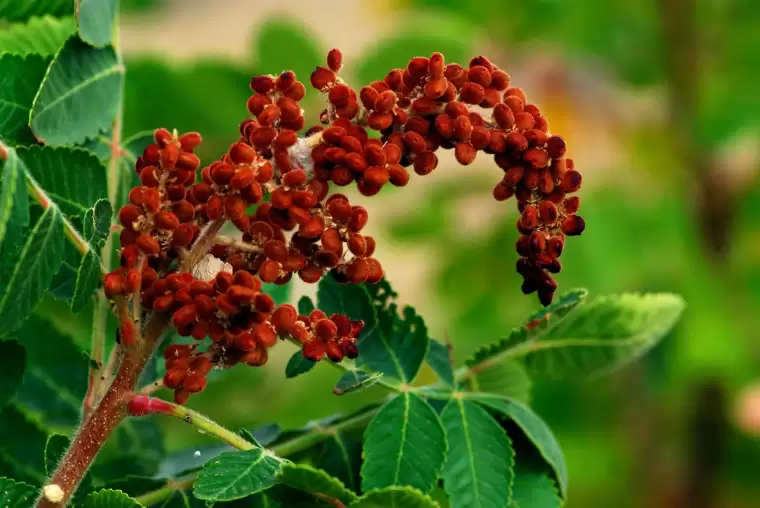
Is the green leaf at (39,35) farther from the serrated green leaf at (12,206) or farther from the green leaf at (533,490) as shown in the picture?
the green leaf at (533,490)

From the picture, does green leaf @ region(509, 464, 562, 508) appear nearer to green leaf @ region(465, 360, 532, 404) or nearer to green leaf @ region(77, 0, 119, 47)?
green leaf @ region(465, 360, 532, 404)

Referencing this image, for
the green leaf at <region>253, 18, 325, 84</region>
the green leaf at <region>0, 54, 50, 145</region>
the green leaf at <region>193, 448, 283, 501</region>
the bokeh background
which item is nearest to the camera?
the green leaf at <region>193, 448, 283, 501</region>

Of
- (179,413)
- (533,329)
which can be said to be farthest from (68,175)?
(533,329)

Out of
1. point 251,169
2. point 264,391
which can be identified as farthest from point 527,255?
point 264,391

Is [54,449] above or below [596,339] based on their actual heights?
below

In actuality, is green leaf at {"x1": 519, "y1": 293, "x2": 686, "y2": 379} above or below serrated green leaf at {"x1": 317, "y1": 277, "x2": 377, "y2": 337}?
above

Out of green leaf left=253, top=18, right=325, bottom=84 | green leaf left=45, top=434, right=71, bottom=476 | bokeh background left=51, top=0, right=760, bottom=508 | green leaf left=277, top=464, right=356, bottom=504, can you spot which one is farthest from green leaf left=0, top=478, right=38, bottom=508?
bokeh background left=51, top=0, right=760, bottom=508

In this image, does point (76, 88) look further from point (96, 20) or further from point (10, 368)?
point (10, 368)

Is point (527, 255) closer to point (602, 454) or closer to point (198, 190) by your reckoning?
point (198, 190)
